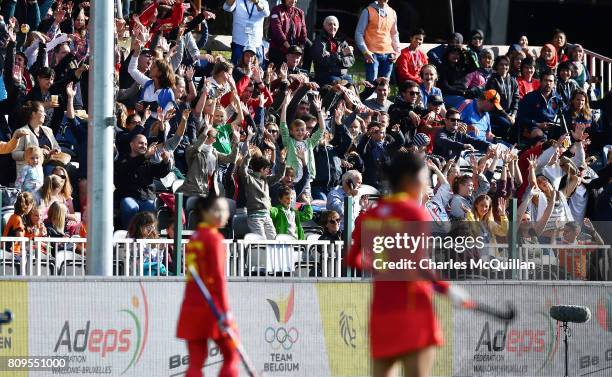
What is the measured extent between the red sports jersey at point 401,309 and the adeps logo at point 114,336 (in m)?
5.14

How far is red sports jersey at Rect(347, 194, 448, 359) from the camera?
313 inches

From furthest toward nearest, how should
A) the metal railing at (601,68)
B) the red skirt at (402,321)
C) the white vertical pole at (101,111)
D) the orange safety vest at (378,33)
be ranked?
the metal railing at (601,68), the orange safety vest at (378,33), the white vertical pole at (101,111), the red skirt at (402,321)

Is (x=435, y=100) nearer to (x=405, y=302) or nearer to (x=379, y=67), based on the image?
(x=379, y=67)

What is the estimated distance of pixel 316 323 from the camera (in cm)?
1334

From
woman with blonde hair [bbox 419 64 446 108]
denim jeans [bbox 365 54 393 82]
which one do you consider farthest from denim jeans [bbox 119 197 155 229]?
denim jeans [bbox 365 54 393 82]

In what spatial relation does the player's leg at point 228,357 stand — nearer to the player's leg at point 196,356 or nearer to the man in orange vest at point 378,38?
the player's leg at point 196,356

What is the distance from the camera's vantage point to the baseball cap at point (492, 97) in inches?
778

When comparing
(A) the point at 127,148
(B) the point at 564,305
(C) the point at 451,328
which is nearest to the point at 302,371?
(C) the point at 451,328

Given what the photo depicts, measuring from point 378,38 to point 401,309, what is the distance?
1303cm

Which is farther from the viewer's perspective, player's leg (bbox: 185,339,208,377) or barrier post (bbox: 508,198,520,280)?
barrier post (bbox: 508,198,520,280)

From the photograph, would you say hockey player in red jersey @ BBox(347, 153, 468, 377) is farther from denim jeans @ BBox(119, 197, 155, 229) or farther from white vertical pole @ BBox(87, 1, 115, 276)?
denim jeans @ BBox(119, 197, 155, 229)

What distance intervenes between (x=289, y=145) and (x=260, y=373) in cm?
420

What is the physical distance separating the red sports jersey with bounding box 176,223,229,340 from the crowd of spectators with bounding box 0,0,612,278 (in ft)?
12.4

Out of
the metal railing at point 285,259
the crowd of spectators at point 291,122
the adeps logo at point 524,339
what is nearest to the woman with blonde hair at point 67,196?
the crowd of spectators at point 291,122
